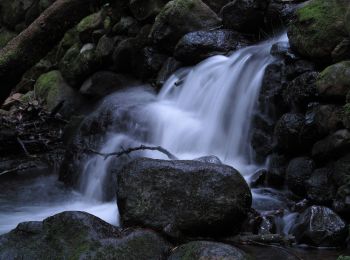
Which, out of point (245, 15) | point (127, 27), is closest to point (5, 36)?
point (127, 27)

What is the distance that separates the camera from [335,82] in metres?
5.46

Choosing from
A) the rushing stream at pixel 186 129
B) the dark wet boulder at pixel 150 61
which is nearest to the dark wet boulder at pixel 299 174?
the rushing stream at pixel 186 129

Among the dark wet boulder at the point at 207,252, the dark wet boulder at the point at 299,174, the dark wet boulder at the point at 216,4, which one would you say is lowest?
the dark wet boulder at the point at 299,174

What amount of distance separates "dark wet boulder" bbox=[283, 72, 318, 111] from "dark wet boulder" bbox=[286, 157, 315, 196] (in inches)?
25.9

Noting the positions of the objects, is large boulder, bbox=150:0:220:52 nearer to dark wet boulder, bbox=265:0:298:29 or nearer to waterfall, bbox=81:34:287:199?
waterfall, bbox=81:34:287:199

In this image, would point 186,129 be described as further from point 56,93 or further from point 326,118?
point 56,93

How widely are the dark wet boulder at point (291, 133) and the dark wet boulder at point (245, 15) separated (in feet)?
9.93

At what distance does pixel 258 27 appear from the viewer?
873 cm

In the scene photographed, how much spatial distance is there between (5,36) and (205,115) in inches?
348

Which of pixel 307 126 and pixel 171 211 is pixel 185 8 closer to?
pixel 307 126

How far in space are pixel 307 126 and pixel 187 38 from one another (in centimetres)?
370

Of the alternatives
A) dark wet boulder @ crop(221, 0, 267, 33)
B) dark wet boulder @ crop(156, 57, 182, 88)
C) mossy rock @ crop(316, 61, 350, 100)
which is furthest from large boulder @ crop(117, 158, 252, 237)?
dark wet boulder @ crop(156, 57, 182, 88)

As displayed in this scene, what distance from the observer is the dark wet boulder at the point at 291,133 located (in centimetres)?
580

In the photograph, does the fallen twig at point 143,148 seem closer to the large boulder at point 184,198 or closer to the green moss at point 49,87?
the large boulder at point 184,198
